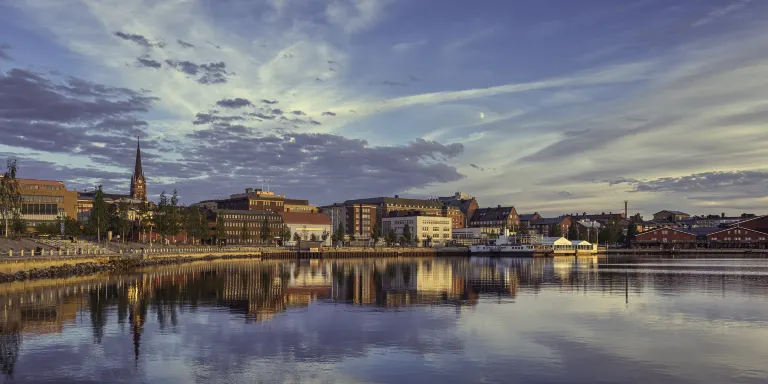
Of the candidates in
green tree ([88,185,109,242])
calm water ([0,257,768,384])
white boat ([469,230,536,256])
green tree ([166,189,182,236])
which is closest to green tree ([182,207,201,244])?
green tree ([166,189,182,236])

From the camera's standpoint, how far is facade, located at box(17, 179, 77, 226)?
13912 centimetres

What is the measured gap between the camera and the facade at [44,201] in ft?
456

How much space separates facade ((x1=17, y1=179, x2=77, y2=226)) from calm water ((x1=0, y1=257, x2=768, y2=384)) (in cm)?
9844

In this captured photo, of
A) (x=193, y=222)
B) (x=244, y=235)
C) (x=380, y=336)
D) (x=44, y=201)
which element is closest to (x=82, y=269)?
(x=380, y=336)

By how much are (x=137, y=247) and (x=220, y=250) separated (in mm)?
25769

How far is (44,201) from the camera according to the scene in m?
143

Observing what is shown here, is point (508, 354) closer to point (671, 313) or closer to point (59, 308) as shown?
point (671, 313)

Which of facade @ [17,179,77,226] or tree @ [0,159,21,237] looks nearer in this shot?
tree @ [0,159,21,237]

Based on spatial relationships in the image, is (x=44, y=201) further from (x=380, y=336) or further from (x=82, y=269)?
(x=380, y=336)

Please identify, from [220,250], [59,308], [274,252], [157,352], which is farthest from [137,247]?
[157,352]

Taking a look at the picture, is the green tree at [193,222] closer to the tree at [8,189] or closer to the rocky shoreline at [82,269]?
the rocky shoreline at [82,269]

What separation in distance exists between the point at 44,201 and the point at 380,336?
442 ft

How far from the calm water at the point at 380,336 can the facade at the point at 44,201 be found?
323 feet

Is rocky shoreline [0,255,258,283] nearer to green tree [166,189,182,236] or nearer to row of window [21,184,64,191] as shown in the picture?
green tree [166,189,182,236]
